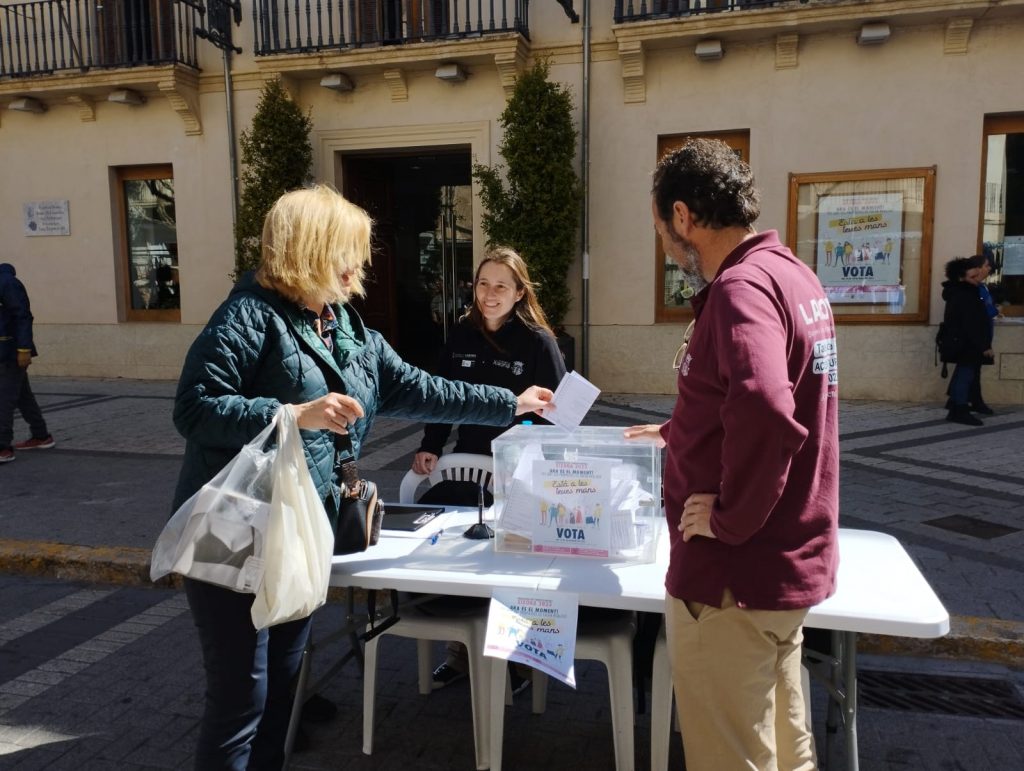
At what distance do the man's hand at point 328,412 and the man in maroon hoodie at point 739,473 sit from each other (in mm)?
816

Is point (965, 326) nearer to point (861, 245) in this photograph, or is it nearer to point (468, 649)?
point (861, 245)

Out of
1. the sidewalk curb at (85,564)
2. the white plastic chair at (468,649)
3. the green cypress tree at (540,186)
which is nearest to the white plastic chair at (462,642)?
the white plastic chair at (468,649)

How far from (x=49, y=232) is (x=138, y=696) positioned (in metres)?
10.8

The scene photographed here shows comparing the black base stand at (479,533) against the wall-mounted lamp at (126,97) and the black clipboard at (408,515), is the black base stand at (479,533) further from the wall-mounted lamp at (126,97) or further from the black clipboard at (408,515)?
the wall-mounted lamp at (126,97)

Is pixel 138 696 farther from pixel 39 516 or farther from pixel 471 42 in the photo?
pixel 471 42

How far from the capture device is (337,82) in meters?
10.4

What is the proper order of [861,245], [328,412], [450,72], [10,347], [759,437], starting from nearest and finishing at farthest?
[759,437]
[328,412]
[10,347]
[861,245]
[450,72]

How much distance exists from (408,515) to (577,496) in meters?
0.87

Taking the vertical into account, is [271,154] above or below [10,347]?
above

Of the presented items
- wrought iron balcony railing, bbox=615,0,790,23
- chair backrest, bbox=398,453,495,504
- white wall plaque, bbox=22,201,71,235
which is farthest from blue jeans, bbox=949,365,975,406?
white wall plaque, bbox=22,201,71,235

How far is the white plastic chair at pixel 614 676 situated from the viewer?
8.18 ft

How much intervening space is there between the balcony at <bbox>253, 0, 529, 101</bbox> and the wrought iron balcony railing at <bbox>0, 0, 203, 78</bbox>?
1276mm

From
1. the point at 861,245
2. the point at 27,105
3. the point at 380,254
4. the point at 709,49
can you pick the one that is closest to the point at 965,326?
the point at 861,245

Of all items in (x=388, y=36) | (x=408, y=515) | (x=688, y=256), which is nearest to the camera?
(x=688, y=256)
